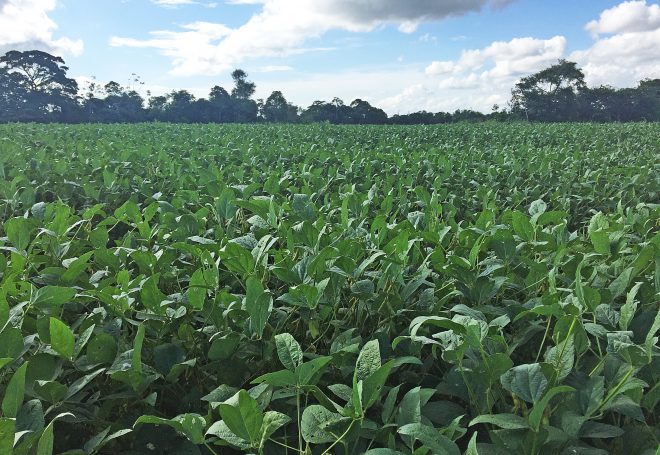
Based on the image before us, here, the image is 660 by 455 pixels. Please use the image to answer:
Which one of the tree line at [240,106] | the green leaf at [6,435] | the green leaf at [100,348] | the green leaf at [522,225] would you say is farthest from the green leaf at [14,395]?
the tree line at [240,106]

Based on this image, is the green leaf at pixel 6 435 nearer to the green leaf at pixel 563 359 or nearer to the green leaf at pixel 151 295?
the green leaf at pixel 151 295

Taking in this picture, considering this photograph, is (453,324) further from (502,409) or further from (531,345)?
(531,345)

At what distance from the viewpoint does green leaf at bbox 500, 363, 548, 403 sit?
0.91m

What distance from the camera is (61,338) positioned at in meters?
1.05

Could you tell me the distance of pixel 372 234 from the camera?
1809 millimetres

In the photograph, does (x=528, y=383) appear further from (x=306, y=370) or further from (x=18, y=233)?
(x=18, y=233)

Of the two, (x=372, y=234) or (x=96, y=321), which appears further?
(x=372, y=234)

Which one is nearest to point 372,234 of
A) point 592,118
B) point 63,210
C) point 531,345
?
point 531,345

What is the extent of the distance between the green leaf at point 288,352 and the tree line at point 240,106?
5040 cm

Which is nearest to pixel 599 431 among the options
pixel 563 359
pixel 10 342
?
pixel 563 359

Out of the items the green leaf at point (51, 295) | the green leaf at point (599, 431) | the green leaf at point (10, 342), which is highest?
the green leaf at point (51, 295)

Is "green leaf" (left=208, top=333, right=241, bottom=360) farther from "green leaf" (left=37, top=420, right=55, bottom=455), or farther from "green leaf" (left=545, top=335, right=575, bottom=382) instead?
"green leaf" (left=545, top=335, right=575, bottom=382)

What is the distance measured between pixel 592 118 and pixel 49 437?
6775 cm

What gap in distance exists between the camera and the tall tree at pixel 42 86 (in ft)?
173
